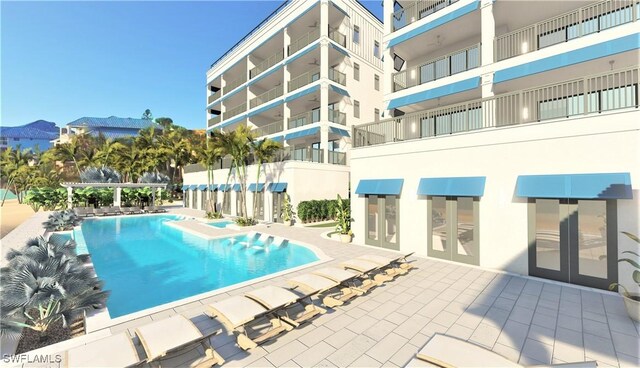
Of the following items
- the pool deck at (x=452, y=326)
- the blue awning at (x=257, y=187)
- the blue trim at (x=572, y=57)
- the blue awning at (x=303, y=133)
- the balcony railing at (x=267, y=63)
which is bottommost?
the pool deck at (x=452, y=326)

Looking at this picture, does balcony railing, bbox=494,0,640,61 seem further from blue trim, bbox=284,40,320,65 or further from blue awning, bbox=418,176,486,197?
blue trim, bbox=284,40,320,65

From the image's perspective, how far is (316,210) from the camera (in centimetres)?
2239

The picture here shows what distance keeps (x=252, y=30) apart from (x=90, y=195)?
27601mm

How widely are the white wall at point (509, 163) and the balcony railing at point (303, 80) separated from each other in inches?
614

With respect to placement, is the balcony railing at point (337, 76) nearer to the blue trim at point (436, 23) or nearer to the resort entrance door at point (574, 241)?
the blue trim at point (436, 23)

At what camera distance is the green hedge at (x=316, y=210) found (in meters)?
21.2

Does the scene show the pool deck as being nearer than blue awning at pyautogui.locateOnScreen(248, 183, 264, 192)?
Yes

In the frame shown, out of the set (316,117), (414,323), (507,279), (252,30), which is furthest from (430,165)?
(252,30)

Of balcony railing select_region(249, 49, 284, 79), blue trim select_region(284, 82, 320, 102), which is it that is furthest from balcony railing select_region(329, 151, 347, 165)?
balcony railing select_region(249, 49, 284, 79)

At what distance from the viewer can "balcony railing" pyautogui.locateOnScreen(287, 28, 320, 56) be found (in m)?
25.3

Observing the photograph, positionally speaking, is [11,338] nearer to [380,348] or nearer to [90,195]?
[380,348]

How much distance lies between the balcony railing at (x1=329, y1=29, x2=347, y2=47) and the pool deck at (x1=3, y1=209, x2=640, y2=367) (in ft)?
78.0

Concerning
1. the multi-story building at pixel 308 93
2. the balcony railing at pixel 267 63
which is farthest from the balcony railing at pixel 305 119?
the balcony railing at pixel 267 63

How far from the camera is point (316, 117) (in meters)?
25.2
